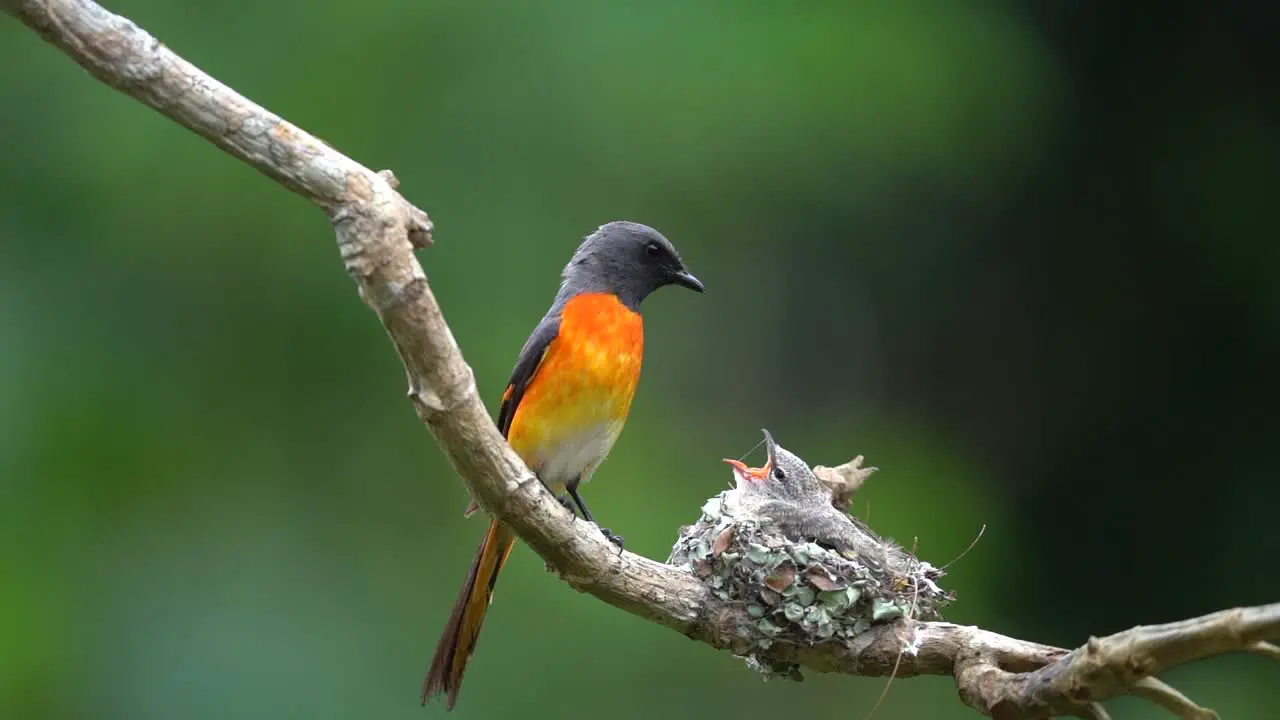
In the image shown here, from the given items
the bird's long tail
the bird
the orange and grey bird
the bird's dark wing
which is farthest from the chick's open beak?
the bird's long tail

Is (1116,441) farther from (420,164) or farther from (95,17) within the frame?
(95,17)

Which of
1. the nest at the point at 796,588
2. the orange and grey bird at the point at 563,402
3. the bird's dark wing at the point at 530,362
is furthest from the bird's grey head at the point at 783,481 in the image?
the bird's dark wing at the point at 530,362

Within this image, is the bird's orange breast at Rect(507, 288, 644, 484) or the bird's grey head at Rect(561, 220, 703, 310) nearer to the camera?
the bird's orange breast at Rect(507, 288, 644, 484)

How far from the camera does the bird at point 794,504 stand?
5.43 metres

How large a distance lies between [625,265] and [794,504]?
1.08m

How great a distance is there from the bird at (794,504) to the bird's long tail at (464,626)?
90 centimetres

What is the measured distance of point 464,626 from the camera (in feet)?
16.9

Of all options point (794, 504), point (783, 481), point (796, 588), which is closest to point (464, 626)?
point (796, 588)

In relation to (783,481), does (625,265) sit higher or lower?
higher

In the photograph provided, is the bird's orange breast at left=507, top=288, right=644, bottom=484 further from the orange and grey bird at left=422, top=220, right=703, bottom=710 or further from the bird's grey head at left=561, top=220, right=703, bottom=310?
the bird's grey head at left=561, top=220, right=703, bottom=310

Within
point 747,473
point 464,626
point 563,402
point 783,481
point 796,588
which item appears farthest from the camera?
point 747,473

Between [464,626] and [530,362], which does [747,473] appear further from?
[464,626]

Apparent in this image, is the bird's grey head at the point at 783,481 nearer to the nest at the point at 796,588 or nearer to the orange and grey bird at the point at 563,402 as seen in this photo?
the nest at the point at 796,588

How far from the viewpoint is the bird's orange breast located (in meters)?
5.28
